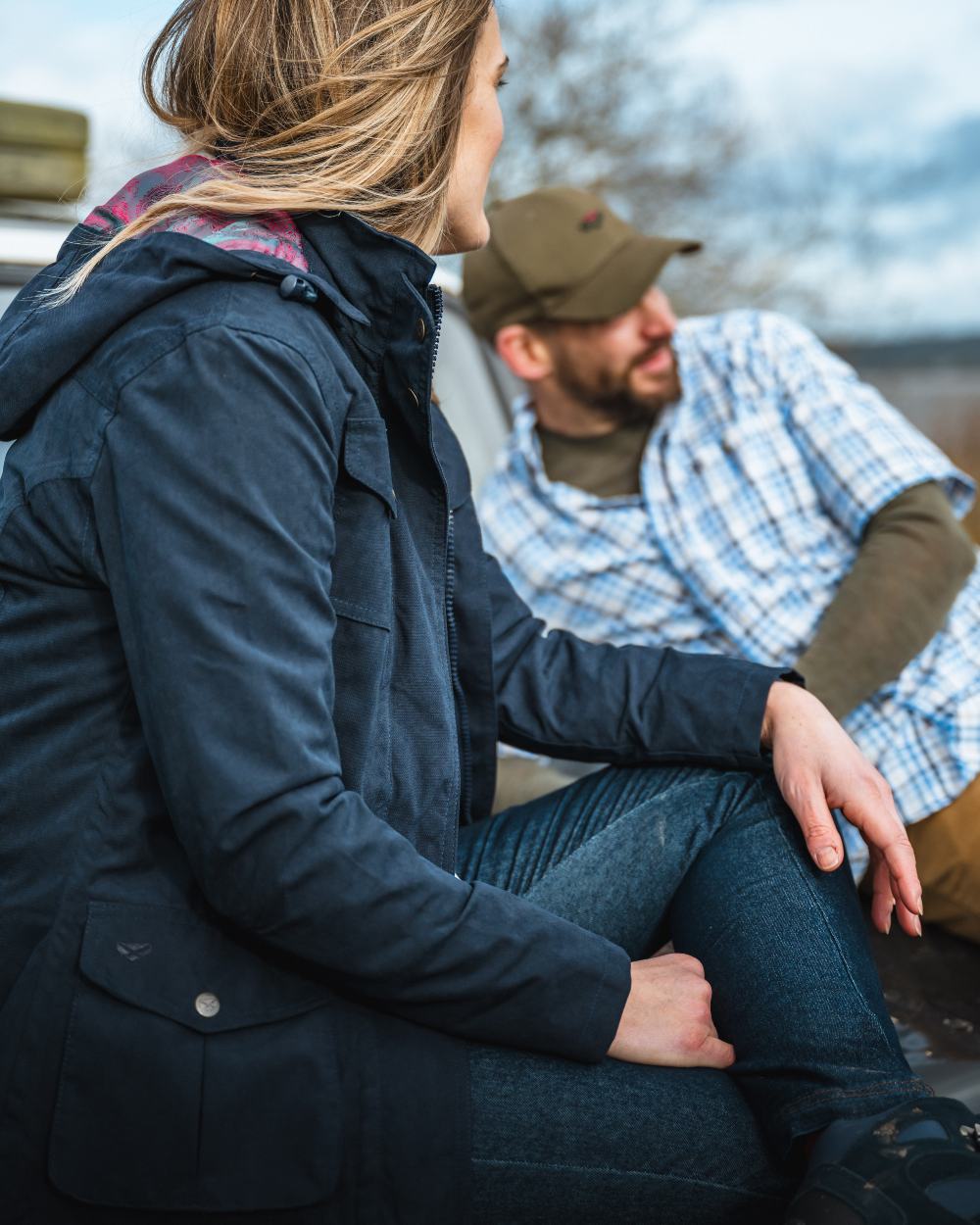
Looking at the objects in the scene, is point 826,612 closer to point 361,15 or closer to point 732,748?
point 732,748

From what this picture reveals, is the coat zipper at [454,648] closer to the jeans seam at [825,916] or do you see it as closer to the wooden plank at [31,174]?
the jeans seam at [825,916]

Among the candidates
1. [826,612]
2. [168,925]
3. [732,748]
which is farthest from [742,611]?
[168,925]

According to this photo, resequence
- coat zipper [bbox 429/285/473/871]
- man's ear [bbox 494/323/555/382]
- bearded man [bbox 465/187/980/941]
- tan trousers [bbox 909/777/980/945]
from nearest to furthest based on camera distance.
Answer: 1. coat zipper [bbox 429/285/473/871]
2. tan trousers [bbox 909/777/980/945]
3. bearded man [bbox 465/187/980/941]
4. man's ear [bbox 494/323/555/382]

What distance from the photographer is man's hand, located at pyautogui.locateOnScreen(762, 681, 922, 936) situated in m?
1.71

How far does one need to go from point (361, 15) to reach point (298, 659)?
75 centimetres

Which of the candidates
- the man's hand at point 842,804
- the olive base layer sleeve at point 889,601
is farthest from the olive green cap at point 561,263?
the man's hand at point 842,804

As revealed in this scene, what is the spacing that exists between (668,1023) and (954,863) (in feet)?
3.50

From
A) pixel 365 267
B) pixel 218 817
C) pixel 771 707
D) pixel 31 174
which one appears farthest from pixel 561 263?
pixel 218 817

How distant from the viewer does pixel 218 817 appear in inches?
49.7

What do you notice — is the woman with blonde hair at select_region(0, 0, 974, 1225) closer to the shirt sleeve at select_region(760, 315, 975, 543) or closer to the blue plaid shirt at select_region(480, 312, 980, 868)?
the blue plaid shirt at select_region(480, 312, 980, 868)

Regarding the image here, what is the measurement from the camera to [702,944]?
170 centimetres

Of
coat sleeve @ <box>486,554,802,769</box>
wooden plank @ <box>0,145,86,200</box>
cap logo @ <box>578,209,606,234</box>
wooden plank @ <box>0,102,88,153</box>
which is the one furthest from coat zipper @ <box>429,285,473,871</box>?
wooden plank @ <box>0,102,88,153</box>

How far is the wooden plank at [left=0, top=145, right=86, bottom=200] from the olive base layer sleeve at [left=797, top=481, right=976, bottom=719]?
1.83m

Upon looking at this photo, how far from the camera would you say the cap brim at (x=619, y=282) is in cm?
289
